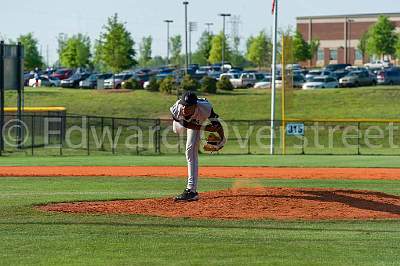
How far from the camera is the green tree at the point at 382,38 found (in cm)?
9662

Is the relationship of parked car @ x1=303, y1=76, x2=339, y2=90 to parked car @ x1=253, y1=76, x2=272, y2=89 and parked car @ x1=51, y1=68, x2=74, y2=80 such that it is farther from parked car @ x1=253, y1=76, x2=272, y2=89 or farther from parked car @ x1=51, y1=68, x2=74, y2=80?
parked car @ x1=51, y1=68, x2=74, y2=80

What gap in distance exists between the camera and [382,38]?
3836 inches

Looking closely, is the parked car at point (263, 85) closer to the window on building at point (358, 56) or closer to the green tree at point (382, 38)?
the green tree at point (382, 38)

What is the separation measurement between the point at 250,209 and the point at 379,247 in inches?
139

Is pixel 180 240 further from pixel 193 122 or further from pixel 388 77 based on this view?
pixel 388 77

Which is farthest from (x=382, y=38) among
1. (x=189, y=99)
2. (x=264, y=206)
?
(x=189, y=99)

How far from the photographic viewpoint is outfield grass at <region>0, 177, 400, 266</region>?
9508mm

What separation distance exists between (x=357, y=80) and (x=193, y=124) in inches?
2339

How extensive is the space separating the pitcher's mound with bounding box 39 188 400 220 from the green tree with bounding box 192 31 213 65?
10624 cm

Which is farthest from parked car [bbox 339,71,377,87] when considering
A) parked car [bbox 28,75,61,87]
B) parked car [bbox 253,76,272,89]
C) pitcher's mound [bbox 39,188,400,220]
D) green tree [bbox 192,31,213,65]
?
pitcher's mound [bbox 39,188,400,220]

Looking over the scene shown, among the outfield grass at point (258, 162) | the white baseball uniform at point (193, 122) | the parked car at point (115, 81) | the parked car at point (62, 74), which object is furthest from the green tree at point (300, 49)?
the white baseball uniform at point (193, 122)

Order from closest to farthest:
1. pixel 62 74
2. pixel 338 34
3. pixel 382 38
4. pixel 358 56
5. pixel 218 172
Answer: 1. pixel 218 172
2. pixel 62 74
3. pixel 382 38
4. pixel 358 56
5. pixel 338 34

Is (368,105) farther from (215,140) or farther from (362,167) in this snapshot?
(215,140)

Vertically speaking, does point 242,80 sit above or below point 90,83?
above
